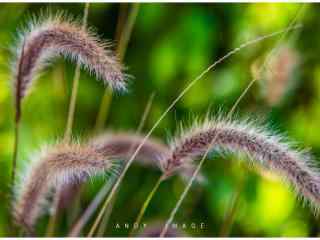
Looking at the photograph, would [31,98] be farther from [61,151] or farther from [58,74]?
[61,151]

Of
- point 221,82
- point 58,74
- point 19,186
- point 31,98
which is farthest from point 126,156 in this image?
point 31,98

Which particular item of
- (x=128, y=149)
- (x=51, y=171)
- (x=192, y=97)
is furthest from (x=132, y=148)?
(x=192, y=97)

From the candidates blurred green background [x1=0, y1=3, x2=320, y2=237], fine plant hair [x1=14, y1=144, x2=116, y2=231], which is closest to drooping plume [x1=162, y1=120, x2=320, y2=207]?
fine plant hair [x1=14, y1=144, x2=116, y2=231]

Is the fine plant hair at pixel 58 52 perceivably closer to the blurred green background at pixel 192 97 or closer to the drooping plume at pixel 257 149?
the drooping plume at pixel 257 149

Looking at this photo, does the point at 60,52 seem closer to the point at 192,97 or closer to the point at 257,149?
the point at 257,149

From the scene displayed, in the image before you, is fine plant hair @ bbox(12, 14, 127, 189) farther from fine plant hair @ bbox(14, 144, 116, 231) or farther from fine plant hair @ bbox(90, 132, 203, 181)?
fine plant hair @ bbox(90, 132, 203, 181)
